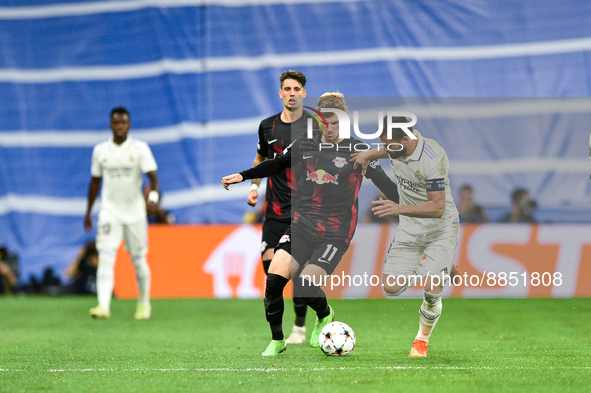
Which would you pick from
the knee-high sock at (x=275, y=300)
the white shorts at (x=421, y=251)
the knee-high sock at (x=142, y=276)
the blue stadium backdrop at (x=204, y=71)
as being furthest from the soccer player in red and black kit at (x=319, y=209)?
the blue stadium backdrop at (x=204, y=71)

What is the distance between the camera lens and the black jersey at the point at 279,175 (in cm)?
606

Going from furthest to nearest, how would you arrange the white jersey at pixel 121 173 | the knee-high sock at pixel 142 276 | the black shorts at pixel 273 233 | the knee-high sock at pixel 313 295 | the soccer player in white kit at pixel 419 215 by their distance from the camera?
the knee-high sock at pixel 142 276, the white jersey at pixel 121 173, the black shorts at pixel 273 233, the knee-high sock at pixel 313 295, the soccer player in white kit at pixel 419 215

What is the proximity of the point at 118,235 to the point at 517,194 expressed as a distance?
4287 millimetres

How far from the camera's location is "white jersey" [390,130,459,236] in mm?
5242

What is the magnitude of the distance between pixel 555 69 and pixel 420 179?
6.76 meters

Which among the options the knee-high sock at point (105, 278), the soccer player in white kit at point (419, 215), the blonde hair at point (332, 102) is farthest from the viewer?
the knee-high sock at point (105, 278)

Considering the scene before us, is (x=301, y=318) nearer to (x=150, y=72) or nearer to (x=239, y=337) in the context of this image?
(x=239, y=337)

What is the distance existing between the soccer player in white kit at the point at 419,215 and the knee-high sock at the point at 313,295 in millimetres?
469

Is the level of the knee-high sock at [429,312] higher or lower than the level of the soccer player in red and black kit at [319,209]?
lower

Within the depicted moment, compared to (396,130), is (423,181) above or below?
below

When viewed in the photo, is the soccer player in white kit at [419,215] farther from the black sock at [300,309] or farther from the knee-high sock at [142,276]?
the knee-high sock at [142,276]

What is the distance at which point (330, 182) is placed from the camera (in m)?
5.39

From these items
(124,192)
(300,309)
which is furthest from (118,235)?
(300,309)

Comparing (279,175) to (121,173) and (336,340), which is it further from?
(121,173)
